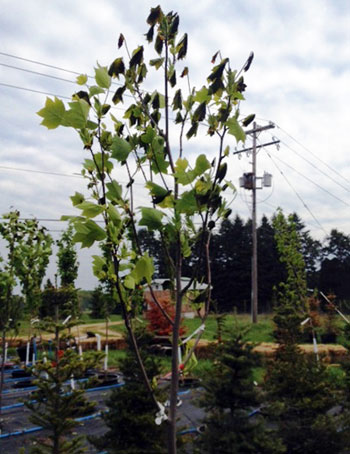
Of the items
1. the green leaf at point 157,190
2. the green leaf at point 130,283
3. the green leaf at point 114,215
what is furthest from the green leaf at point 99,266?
A: the green leaf at point 157,190

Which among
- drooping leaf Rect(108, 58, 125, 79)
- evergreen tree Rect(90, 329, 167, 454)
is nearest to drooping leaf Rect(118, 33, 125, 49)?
drooping leaf Rect(108, 58, 125, 79)

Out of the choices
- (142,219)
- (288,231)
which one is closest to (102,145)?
(142,219)

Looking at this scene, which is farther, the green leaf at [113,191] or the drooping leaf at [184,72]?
the drooping leaf at [184,72]

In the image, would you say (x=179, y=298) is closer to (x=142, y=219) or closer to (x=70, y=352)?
(x=142, y=219)

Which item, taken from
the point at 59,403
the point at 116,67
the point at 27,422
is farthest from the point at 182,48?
the point at 27,422

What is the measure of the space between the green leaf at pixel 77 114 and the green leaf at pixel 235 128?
0.55 m

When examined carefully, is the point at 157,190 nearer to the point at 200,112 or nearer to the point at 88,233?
the point at 88,233

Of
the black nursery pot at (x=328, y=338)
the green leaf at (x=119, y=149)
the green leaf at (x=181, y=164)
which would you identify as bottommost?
the black nursery pot at (x=328, y=338)

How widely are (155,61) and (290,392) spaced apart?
17.4 feet

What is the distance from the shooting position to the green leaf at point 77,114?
129 cm

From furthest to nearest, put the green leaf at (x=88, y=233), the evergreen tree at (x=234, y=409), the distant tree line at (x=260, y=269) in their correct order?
the distant tree line at (x=260, y=269) → the evergreen tree at (x=234, y=409) → the green leaf at (x=88, y=233)

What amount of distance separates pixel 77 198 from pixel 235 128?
65 cm

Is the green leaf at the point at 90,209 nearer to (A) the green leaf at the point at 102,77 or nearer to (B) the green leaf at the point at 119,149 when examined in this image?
(B) the green leaf at the point at 119,149

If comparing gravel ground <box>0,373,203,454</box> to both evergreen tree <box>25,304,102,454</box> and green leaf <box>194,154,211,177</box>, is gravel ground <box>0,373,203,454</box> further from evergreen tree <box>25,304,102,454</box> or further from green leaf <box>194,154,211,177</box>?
green leaf <box>194,154,211,177</box>
